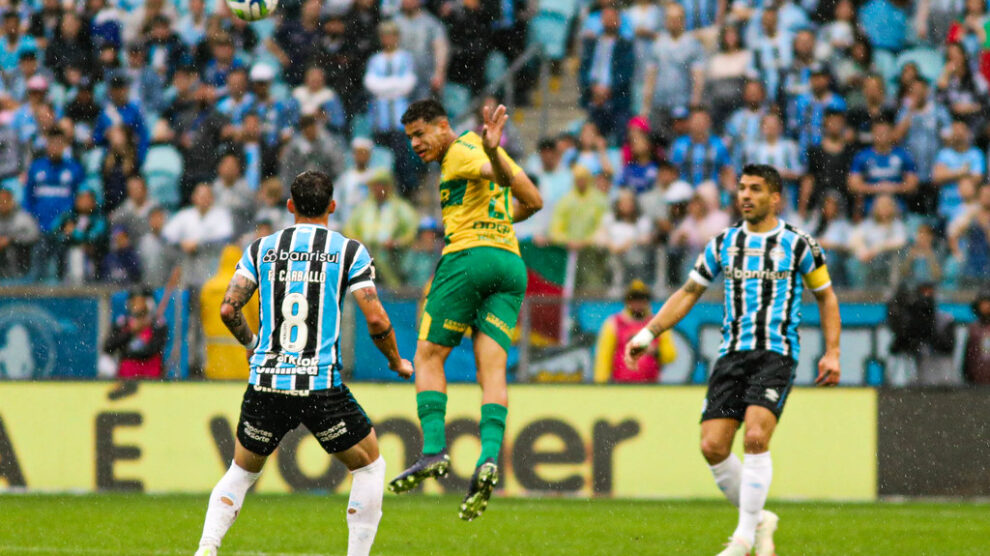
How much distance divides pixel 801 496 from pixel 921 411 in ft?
4.23

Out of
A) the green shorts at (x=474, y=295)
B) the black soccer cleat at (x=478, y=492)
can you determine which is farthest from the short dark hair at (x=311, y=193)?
the black soccer cleat at (x=478, y=492)

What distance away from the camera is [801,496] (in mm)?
12930

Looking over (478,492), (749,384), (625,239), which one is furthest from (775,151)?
(478,492)

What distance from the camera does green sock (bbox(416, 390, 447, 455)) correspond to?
25.1 ft

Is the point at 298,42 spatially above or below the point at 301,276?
above

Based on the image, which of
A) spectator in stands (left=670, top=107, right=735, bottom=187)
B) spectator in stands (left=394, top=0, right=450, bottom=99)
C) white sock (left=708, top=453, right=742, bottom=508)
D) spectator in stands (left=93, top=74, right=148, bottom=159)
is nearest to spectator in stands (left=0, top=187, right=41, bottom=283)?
spectator in stands (left=93, top=74, right=148, bottom=159)

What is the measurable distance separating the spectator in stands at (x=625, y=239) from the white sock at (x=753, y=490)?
5.67 metres

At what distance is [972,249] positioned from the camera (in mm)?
13500

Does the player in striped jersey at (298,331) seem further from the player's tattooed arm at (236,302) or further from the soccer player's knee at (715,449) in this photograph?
the soccer player's knee at (715,449)

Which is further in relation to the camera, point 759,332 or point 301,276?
point 759,332

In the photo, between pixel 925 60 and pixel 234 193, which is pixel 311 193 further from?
pixel 925 60

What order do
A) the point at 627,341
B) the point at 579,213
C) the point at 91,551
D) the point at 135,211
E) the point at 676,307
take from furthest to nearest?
the point at 135,211
the point at 579,213
the point at 627,341
the point at 91,551
the point at 676,307

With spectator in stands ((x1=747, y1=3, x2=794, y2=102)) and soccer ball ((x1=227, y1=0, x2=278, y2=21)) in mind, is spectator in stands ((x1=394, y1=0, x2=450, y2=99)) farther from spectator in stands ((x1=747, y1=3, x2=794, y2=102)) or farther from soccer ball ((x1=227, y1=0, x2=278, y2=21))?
soccer ball ((x1=227, y1=0, x2=278, y2=21))

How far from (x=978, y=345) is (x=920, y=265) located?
0.88m
